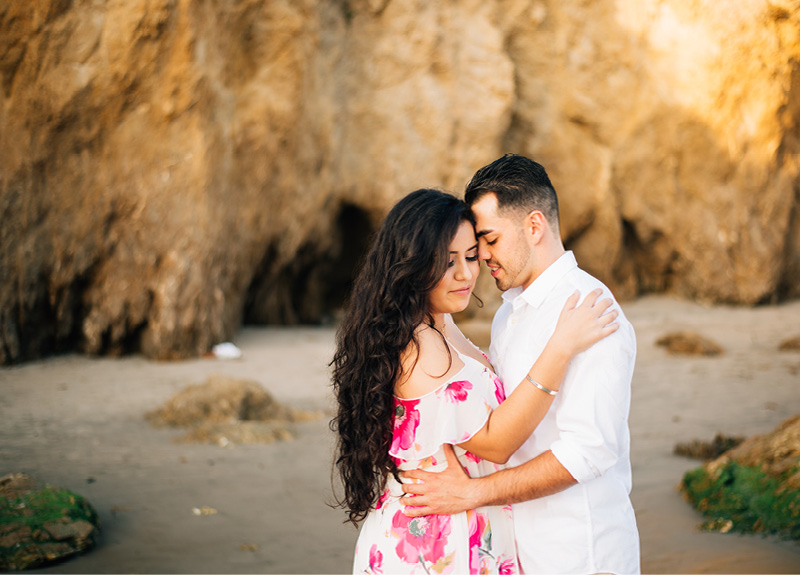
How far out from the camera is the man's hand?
1928 mm

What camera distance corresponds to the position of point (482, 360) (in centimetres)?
222

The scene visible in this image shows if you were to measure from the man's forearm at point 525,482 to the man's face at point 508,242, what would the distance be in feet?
1.83

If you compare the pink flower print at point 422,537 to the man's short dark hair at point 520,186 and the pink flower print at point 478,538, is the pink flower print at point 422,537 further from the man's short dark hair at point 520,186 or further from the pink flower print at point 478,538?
the man's short dark hair at point 520,186

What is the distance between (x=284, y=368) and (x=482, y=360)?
791 cm

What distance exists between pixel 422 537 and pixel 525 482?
322mm

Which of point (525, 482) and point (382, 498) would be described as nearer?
point (525, 482)

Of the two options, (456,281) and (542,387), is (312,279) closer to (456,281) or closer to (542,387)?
(456,281)

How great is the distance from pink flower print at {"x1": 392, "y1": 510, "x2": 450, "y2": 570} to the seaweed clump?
2.80m

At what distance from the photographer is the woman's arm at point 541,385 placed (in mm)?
1886

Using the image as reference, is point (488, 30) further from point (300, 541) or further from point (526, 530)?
point (526, 530)

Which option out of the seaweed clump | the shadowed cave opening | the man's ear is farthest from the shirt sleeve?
the shadowed cave opening

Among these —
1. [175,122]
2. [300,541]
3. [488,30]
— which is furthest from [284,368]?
[488,30]

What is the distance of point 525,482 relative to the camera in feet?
6.23

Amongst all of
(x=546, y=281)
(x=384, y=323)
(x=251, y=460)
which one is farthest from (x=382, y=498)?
(x=251, y=460)
